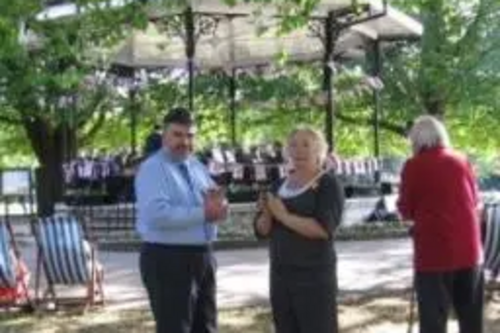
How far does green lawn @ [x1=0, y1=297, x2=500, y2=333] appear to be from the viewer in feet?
34.4

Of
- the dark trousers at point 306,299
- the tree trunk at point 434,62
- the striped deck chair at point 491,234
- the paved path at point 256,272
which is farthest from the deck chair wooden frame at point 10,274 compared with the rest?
the tree trunk at point 434,62

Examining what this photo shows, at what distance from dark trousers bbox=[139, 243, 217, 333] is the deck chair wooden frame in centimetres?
456

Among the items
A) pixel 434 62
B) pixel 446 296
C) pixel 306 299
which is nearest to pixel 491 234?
pixel 446 296

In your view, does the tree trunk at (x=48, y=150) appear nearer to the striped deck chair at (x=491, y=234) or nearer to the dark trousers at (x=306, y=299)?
the striped deck chair at (x=491, y=234)

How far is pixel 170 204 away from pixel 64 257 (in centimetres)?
506

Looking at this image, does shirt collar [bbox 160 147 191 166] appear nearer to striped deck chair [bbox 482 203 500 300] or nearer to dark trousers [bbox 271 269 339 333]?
dark trousers [bbox 271 269 339 333]

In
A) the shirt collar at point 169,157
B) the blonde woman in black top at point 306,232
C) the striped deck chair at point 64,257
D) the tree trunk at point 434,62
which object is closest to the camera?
the blonde woman in black top at point 306,232

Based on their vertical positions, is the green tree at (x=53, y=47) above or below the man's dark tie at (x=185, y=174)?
above

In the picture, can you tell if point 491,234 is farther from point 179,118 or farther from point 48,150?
point 48,150

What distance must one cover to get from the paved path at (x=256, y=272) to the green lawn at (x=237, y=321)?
62 centimetres

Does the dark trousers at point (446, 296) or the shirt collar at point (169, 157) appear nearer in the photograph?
the shirt collar at point (169, 157)

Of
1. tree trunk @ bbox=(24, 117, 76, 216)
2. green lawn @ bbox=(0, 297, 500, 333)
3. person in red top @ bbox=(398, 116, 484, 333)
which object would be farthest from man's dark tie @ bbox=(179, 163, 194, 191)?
tree trunk @ bbox=(24, 117, 76, 216)

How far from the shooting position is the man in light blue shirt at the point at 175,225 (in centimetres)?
681

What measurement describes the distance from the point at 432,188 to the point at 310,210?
1.42 meters
